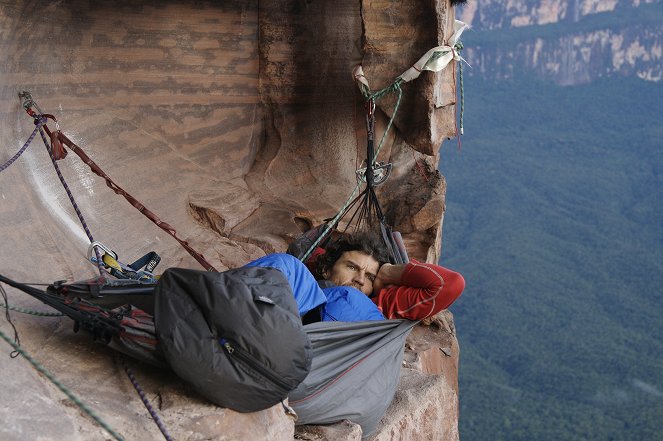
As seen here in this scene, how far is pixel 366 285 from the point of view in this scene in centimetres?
450

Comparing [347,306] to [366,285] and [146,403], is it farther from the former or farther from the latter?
[146,403]

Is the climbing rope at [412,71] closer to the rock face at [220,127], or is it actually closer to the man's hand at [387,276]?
the rock face at [220,127]

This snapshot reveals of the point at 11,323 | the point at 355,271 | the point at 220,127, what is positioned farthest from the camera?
the point at 220,127

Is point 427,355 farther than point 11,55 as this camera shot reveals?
Yes

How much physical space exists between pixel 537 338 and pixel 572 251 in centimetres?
705

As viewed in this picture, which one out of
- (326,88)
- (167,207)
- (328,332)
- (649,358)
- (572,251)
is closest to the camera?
(328,332)

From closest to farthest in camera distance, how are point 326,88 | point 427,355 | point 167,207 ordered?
point 427,355 < point 167,207 < point 326,88

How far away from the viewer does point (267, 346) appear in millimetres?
3055

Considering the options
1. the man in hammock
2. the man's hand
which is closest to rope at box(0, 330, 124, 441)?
the man in hammock

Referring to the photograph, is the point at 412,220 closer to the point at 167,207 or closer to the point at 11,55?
the point at 167,207

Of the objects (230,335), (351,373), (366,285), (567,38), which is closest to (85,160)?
(366,285)

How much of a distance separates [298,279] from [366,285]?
2.94 feet

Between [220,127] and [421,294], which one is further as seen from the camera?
[220,127]

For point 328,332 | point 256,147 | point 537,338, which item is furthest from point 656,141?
point 328,332
